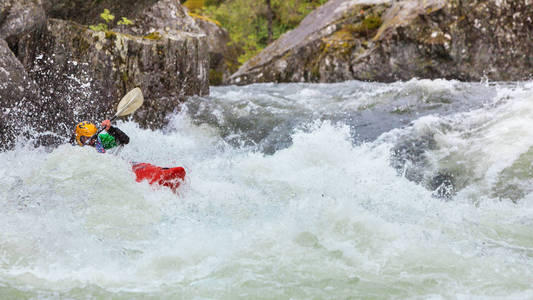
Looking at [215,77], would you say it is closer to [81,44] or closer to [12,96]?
[81,44]

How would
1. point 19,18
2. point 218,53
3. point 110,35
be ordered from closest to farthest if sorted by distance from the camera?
point 19,18 → point 110,35 → point 218,53

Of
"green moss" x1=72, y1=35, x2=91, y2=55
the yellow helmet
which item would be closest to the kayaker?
the yellow helmet

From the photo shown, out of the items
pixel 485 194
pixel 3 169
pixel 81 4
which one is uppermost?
pixel 81 4

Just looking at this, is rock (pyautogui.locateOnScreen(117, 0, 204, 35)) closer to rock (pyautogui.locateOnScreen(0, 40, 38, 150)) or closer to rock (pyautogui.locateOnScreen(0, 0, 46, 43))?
rock (pyautogui.locateOnScreen(0, 0, 46, 43))

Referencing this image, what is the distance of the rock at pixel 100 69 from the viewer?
6.22 metres

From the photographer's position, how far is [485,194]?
5.08 metres

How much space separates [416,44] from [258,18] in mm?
12069

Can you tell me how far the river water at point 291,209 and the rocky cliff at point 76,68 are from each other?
360 millimetres

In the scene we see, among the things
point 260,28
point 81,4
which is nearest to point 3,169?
point 81,4

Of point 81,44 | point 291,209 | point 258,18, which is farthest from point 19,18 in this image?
point 258,18

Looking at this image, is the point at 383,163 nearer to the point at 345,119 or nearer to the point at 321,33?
the point at 345,119

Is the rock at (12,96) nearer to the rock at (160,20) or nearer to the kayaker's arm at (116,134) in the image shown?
the kayaker's arm at (116,134)

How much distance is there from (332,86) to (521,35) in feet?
12.2

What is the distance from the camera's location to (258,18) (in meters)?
21.6
